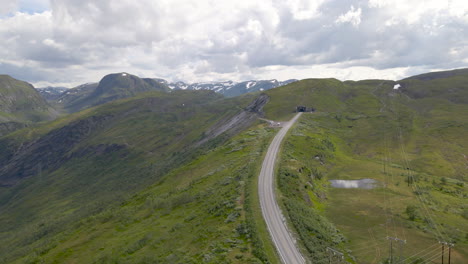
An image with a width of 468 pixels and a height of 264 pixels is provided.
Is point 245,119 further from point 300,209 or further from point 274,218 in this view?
point 274,218

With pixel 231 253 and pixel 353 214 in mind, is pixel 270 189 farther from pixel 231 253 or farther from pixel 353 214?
pixel 231 253

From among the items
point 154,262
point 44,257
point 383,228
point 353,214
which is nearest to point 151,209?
point 44,257

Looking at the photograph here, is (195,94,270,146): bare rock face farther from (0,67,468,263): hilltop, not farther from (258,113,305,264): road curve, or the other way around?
(258,113,305,264): road curve

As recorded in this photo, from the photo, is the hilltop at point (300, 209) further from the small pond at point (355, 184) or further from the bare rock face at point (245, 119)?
the bare rock face at point (245, 119)

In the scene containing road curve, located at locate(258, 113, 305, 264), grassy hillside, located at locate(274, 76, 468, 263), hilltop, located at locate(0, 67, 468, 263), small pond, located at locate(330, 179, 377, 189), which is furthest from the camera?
small pond, located at locate(330, 179, 377, 189)

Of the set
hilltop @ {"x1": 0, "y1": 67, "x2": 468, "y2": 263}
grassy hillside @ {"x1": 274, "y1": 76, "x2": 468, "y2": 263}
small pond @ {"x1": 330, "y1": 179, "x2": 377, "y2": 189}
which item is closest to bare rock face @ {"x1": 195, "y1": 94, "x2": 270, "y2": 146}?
grassy hillside @ {"x1": 274, "y1": 76, "x2": 468, "y2": 263}

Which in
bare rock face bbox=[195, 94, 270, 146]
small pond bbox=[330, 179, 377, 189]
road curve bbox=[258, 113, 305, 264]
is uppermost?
bare rock face bbox=[195, 94, 270, 146]

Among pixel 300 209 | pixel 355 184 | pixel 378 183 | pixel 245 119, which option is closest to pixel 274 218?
pixel 300 209
